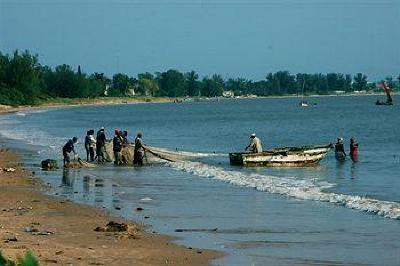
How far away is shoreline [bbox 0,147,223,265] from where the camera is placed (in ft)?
37.8

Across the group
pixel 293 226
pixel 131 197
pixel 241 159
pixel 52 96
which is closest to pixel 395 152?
pixel 241 159

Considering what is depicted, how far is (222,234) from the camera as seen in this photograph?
14.6 meters

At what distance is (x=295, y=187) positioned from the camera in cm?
2444

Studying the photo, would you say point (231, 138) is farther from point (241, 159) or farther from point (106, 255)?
point (106, 255)

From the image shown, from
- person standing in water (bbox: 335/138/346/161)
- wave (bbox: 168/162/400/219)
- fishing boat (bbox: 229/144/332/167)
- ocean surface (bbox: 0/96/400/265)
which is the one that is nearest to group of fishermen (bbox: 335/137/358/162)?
person standing in water (bbox: 335/138/346/161)

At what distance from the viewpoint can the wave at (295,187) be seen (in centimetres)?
1926

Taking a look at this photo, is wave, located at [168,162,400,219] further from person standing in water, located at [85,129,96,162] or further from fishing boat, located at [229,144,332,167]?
person standing in water, located at [85,129,96,162]

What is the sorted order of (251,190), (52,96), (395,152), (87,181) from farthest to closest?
(52,96), (395,152), (87,181), (251,190)

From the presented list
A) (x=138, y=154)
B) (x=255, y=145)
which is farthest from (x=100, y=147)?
(x=255, y=145)

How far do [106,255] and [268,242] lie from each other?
315 cm

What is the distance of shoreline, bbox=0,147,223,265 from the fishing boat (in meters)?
13.2

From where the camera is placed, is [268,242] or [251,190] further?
[251,190]

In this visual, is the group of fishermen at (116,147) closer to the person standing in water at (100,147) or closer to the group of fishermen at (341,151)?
the person standing in water at (100,147)

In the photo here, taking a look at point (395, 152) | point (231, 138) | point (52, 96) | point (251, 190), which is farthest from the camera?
point (52, 96)
